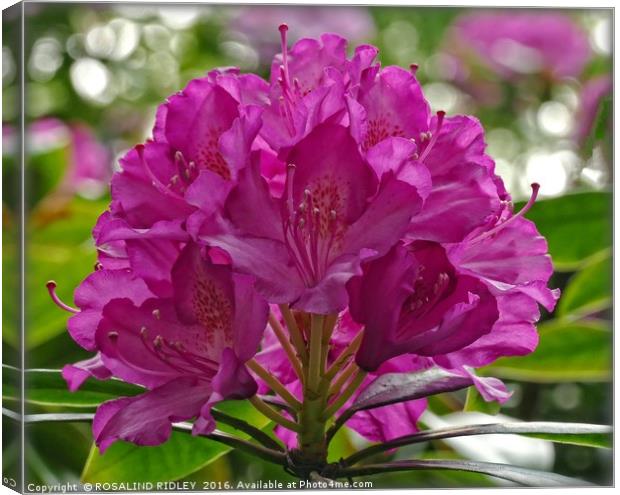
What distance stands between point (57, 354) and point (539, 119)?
943mm

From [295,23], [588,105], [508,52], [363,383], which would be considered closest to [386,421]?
[363,383]

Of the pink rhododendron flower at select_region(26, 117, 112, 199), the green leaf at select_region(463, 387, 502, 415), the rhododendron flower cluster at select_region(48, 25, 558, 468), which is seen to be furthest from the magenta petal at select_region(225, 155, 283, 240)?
the pink rhododendron flower at select_region(26, 117, 112, 199)

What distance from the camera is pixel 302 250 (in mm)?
858

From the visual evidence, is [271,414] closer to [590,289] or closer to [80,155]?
[590,289]

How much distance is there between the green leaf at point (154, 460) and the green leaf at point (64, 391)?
0.06 meters

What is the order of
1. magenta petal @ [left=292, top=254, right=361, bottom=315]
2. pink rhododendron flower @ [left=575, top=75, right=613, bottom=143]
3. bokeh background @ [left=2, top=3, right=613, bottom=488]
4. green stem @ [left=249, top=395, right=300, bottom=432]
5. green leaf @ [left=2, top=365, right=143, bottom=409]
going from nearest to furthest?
1. magenta petal @ [left=292, top=254, right=361, bottom=315]
2. green stem @ [left=249, top=395, right=300, bottom=432]
3. green leaf @ [left=2, top=365, right=143, bottom=409]
4. bokeh background @ [left=2, top=3, right=613, bottom=488]
5. pink rhododendron flower @ [left=575, top=75, right=613, bottom=143]

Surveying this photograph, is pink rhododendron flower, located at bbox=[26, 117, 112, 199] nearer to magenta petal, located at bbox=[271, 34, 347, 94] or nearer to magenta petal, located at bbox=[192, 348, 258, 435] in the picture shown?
magenta petal, located at bbox=[271, 34, 347, 94]

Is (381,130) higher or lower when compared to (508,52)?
lower

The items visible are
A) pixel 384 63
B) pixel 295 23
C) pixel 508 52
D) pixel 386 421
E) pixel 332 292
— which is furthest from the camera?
pixel 508 52

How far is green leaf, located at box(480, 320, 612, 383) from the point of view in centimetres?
131

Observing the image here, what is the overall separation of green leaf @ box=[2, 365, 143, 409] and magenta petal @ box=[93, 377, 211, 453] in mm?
128

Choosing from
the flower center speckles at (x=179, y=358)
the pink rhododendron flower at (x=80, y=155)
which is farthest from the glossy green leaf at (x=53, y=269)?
the flower center speckles at (x=179, y=358)

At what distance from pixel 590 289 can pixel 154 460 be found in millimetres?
575

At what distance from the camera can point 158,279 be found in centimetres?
88
